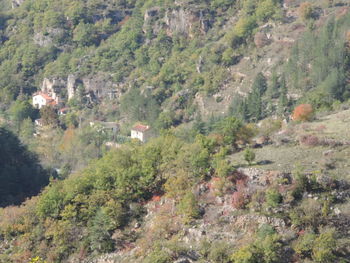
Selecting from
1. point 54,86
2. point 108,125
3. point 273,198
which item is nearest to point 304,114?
point 273,198

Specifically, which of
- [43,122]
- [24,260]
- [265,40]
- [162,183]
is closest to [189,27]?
[265,40]

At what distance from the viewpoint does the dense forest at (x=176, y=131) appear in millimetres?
30359

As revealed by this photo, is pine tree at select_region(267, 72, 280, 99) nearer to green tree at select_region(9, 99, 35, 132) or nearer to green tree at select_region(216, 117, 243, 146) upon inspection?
green tree at select_region(216, 117, 243, 146)

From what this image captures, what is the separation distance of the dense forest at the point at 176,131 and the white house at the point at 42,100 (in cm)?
71

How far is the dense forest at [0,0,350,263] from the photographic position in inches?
1195

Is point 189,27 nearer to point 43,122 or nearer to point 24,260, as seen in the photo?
point 43,122

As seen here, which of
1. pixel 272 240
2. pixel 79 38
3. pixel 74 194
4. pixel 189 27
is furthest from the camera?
pixel 79 38

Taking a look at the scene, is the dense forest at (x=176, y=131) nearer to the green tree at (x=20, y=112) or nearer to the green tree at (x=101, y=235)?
the green tree at (x=101, y=235)

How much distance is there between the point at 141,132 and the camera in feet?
211

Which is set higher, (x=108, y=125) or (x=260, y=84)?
(x=260, y=84)

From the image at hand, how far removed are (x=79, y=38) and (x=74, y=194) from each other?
54.0 m

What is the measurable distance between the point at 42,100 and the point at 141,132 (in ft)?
69.4

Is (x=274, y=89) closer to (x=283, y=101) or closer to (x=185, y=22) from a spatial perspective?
(x=283, y=101)

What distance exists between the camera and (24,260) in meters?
32.8
